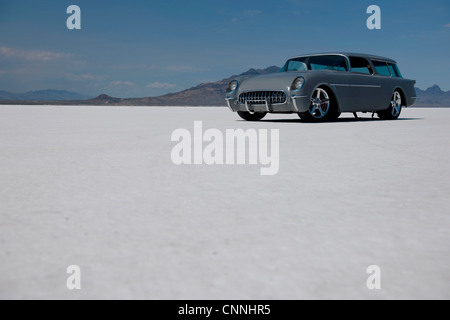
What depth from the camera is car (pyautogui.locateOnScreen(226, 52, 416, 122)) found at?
10297 millimetres

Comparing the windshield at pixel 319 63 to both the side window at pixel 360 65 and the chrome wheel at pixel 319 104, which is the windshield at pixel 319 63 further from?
the chrome wheel at pixel 319 104

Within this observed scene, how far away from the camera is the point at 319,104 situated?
1088cm

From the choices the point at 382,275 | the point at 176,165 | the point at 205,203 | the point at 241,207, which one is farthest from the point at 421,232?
the point at 176,165

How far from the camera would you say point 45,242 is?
7.72 ft

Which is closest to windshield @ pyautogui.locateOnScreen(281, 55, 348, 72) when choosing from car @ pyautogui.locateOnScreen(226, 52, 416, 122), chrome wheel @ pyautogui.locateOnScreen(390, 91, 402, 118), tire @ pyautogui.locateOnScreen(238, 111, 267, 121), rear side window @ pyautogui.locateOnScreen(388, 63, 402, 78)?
car @ pyautogui.locateOnScreen(226, 52, 416, 122)

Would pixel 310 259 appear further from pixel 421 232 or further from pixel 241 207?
pixel 241 207

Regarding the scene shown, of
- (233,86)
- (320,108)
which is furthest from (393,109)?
(233,86)

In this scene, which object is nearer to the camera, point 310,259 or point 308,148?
point 310,259

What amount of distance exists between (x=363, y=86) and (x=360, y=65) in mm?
586

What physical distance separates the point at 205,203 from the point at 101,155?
267 centimetres

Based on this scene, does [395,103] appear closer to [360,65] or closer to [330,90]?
[360,65]

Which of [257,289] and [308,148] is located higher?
[308,148]
